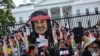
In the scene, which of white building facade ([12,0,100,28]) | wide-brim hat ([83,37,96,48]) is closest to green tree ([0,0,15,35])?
wide-brim hat ([83,37,96,48])

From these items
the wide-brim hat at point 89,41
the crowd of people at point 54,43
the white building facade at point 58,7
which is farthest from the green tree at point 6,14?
the white building facade at point 58,7

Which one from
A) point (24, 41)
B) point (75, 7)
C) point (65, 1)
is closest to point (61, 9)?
point (65, 1)

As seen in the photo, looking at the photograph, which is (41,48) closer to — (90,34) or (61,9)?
(90,34)

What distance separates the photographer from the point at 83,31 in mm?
13156

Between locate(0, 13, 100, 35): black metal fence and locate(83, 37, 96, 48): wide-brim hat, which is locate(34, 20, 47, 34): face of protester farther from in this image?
locate(83, 37, 96, 48): wide-brim hat

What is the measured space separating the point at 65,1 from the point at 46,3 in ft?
9.45

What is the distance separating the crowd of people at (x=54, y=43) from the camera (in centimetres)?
1269

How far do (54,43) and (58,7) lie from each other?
170 ft

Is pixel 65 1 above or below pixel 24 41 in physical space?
below

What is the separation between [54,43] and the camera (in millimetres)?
13656

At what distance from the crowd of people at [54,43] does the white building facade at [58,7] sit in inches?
1536

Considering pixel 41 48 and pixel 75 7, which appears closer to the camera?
pixel 41 48

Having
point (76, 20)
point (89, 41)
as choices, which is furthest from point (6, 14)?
point (89, 41)

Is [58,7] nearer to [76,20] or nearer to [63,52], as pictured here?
[76,20]
